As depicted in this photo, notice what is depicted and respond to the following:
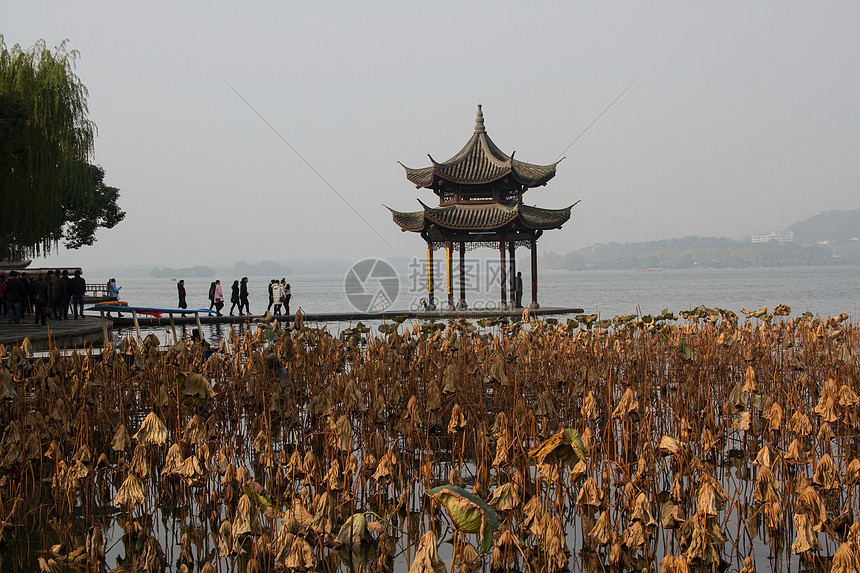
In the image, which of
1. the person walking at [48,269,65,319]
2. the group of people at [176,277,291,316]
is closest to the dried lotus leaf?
the person walking at [48,269,65,319]

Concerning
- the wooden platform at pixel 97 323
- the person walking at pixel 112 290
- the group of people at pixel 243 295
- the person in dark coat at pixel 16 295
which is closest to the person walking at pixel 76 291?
the wooden platform at pixel 97 323

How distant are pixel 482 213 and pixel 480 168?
1.58m

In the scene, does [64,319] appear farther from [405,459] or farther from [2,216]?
[405,459]

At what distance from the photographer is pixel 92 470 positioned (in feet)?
14.0

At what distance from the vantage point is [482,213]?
884 inches

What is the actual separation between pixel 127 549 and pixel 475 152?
68.5 feet

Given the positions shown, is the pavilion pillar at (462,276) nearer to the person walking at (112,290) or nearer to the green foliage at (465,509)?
the person walking at (112,290)

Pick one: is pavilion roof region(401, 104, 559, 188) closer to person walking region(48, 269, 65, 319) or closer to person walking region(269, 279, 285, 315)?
person walking region(269, 279, 285, 315)

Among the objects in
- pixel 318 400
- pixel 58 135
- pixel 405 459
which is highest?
pixel 58 135

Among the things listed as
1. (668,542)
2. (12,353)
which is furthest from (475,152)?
(668,542)

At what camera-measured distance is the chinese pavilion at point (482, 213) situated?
72.8ft

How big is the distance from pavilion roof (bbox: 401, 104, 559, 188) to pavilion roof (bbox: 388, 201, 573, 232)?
32.3 inches

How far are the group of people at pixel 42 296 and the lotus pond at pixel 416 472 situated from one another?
32.5ft

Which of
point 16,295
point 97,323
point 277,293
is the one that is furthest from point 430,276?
point 16,295
